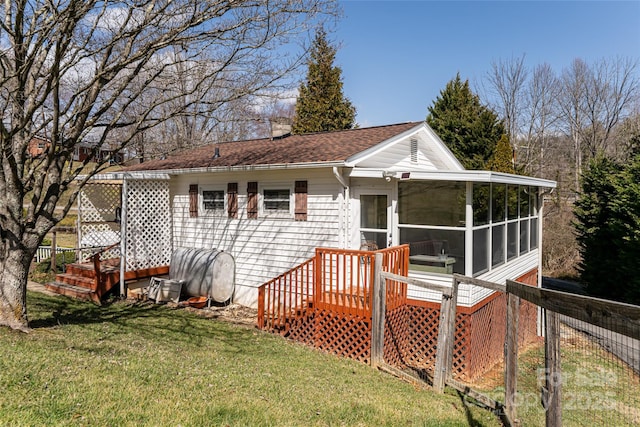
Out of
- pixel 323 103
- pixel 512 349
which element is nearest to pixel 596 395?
pixel 512 349

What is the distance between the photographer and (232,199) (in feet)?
35.2

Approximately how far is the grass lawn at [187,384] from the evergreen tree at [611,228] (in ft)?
36.4

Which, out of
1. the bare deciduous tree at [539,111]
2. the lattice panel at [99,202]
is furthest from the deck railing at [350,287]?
the bare deciduous tree at [539,111]

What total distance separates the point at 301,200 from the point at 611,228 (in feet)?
37.3

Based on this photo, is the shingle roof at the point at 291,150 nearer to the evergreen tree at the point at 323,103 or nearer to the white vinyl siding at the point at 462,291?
the white vinyl siding at the point at 462,291

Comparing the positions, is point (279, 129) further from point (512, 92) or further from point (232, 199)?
point (512, 92)

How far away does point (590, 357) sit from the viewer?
440cm

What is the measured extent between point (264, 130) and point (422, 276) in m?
26.5

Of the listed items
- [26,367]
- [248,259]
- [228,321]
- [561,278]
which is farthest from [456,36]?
[26,367]

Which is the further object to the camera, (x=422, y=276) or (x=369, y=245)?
(x=369, y=245)

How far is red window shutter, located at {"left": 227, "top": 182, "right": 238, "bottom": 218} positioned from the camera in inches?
420

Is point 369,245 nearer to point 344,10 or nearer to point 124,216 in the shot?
point 344,10

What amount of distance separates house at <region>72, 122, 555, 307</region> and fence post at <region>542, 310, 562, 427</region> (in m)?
4.43

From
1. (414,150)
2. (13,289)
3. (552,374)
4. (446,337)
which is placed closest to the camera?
(552,374)
